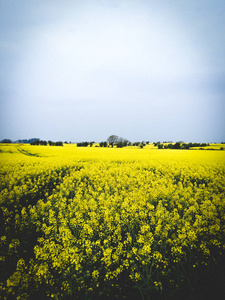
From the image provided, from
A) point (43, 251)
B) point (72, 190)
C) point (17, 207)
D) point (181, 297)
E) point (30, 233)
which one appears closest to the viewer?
point (181, 297)

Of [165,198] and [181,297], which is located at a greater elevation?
[165,198]

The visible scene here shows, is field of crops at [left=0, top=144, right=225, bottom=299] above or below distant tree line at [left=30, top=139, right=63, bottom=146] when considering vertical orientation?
below

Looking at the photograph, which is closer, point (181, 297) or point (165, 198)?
point (181, 297)

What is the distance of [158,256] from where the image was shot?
11.3 ft

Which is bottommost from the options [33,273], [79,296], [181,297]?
[181,297]

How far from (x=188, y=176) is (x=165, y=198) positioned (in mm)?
4577

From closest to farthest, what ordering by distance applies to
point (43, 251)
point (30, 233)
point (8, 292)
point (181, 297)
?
point (8, 292)
point (181, 297)
point (43, 251)
point (30, 233)

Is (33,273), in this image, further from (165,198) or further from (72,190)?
(165,198)

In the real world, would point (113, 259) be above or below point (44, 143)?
below

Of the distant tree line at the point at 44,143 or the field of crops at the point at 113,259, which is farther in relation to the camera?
the distant tree line at the point at 44,143

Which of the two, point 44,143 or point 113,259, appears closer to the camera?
point 113,259

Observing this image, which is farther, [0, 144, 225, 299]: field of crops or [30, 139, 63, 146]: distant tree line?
[30, 139, 63, 146]: distant tree line

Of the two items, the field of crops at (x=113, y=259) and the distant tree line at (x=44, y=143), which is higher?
the distant tree line at (x=44, y=143)

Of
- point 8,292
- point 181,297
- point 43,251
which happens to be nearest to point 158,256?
point 181,297
